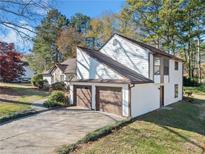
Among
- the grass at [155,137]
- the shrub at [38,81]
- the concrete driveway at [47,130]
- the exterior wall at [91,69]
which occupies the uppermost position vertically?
the exterior wall at [91,69]

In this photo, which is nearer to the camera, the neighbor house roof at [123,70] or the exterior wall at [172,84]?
the neighbor house roof at [123,70]

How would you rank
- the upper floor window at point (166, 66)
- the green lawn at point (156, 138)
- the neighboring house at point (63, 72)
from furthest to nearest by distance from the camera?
the neighboring house at point (63, 72) < the upper floor window at point (166, 66) < the green lawn at point (156, 138)

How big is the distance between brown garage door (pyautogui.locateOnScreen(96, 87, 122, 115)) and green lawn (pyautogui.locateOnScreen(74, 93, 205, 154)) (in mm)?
2002

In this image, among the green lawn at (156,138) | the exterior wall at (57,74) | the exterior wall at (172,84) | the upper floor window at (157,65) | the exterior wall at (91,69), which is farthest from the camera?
the exterior wall at (57,74)

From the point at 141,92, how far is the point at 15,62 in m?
20.2

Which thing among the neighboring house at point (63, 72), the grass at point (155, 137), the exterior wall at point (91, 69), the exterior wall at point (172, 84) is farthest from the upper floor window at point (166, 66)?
the neighboring house at point (63, 72)

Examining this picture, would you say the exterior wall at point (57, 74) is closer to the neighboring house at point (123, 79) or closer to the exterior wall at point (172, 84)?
the neighboring house at point (123, 79)

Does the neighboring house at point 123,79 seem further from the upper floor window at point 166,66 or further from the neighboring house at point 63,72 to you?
the neighboring house at point 63,72

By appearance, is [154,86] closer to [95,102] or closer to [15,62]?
[95,102]

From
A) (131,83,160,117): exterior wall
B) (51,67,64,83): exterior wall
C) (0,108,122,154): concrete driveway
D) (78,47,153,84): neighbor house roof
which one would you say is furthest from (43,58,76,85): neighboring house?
(0,108,122,154): concrete driveway

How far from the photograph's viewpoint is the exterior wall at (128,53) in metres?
20.5

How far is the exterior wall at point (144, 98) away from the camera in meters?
17.5

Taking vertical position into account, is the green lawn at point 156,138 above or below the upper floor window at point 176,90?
below

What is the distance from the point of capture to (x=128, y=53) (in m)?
21.8
